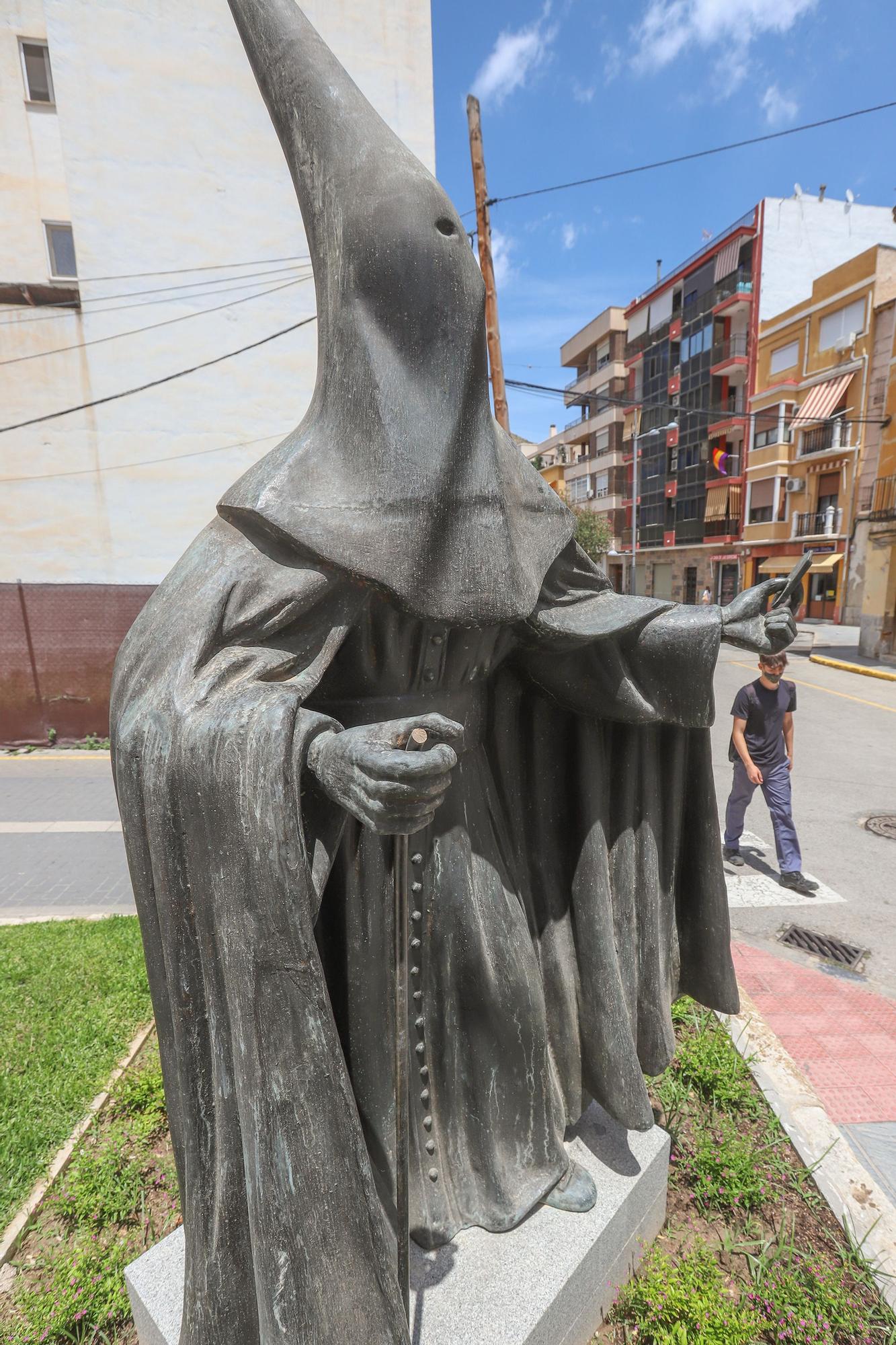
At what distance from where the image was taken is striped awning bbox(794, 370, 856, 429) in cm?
2192

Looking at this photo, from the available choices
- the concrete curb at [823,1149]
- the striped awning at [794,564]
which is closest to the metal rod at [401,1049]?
the concrete curb at [823,1149]

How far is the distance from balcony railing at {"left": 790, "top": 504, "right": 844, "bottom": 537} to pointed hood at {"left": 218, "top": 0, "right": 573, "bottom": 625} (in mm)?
25910

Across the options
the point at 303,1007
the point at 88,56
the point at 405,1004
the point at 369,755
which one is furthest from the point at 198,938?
the point at 88,56

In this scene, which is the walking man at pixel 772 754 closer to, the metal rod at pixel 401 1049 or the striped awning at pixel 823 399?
the metal rod at pixel 401 1049

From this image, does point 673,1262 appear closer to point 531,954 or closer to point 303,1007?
point 531,954

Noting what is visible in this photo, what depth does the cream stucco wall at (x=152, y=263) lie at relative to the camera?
7.90 metres

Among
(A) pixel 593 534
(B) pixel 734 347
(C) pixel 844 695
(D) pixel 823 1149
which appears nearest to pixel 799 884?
(D) pixel 823 1149

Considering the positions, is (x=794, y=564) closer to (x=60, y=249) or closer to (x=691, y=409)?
(x=691, y=409)

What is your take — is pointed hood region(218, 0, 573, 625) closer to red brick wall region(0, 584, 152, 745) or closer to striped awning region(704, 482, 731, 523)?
red brick wall region(0, 584, 152, 745)

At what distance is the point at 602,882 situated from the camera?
1886 millimetres

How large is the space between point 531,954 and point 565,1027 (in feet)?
0.99

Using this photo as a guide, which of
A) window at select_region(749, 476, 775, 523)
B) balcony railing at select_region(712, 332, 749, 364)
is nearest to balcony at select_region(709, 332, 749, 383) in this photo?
balcony railing at select_region(712, 332, 749, 364)

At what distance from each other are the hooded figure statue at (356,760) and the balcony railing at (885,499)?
55.8 feet

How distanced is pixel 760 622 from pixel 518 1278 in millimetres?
1661
